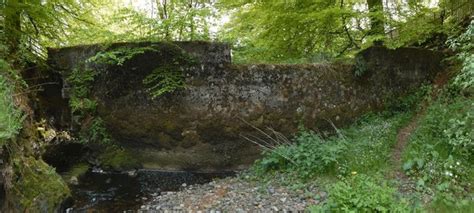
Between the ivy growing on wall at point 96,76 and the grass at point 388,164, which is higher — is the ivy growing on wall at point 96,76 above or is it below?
above

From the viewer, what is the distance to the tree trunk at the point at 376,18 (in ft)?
24.1

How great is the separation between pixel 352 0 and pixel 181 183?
5.70 metres

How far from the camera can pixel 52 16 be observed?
7.52 metres

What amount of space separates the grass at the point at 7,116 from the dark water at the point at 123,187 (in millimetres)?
1801

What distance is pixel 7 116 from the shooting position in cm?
419

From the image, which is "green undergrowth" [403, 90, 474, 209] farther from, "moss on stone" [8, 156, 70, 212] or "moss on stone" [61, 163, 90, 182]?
"moss on stone" [61, 163, 90, 182]

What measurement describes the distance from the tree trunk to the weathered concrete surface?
5.54ft

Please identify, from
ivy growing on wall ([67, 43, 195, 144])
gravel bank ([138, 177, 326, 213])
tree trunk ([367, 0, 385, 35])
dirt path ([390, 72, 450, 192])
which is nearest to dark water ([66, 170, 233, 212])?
gravel bank ([138, 177, 326, 213])

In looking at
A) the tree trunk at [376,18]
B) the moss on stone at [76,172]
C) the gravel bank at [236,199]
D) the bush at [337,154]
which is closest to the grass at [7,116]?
the gravel bank at [236,199]

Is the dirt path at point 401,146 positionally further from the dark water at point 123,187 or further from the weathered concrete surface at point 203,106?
the dark water at point 123,187

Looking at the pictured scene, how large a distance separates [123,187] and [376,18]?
6.41 meters

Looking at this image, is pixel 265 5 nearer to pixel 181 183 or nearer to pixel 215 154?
pixel 215 154

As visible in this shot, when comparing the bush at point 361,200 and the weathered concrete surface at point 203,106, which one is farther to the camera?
the weathered concrete surface at point 203,106

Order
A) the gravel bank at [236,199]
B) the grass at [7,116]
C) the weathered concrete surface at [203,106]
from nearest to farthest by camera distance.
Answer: the grass at [7,116] < the gravel bank at [236,199] < the weathered concrete surface at [203,106]
